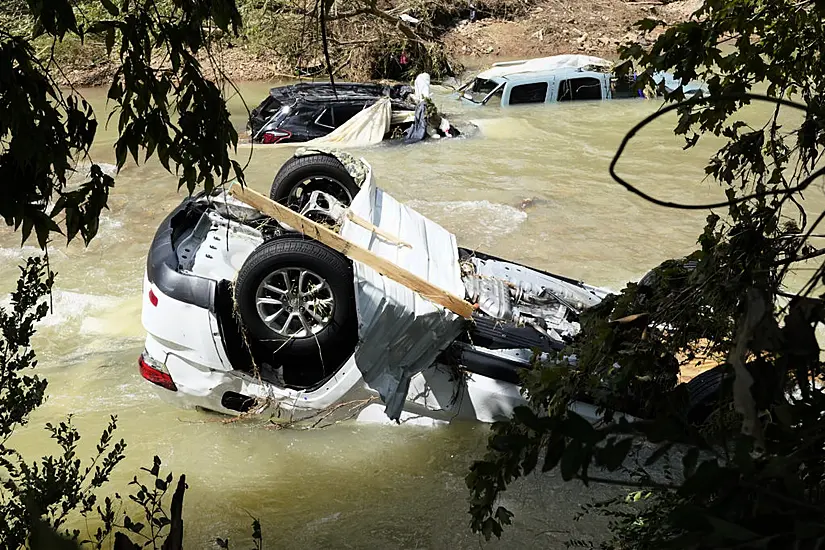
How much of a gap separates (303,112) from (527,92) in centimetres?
540

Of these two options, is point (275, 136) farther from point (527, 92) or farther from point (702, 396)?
point (702, 396)

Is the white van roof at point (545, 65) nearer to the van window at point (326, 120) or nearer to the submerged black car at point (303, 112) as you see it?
the submerged black car at point (303, 112)

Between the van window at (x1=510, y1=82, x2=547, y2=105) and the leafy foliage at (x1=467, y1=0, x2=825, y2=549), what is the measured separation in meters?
12.3

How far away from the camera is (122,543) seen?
1.70 m

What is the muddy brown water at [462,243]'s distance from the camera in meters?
5.37

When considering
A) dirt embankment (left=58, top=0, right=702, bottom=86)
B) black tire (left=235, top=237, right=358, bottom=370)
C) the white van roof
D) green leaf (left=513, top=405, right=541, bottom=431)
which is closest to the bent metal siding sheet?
black tire (left=235, top=237, right=358, bottom=370)

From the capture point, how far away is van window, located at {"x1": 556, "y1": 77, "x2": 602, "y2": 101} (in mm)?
16391

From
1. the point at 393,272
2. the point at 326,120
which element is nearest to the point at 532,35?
the point at 326,120

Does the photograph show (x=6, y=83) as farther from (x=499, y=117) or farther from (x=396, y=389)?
(x=499, y=117)

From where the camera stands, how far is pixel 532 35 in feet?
79.3

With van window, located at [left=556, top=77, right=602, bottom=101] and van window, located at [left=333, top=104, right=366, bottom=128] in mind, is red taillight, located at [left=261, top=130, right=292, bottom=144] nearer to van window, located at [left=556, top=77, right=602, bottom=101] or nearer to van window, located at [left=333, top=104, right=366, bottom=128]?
van window, located at [left=333, top=104, right=366, bottom=128]

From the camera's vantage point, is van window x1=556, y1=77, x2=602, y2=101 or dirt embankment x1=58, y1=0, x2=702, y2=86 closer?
van window x1=556, y1=77, x2=602, y2=101

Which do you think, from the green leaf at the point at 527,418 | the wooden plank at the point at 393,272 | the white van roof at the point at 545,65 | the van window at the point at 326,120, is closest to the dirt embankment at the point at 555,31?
the white van roof at the point at 545,65

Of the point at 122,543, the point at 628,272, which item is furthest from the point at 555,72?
the point at 122,543
